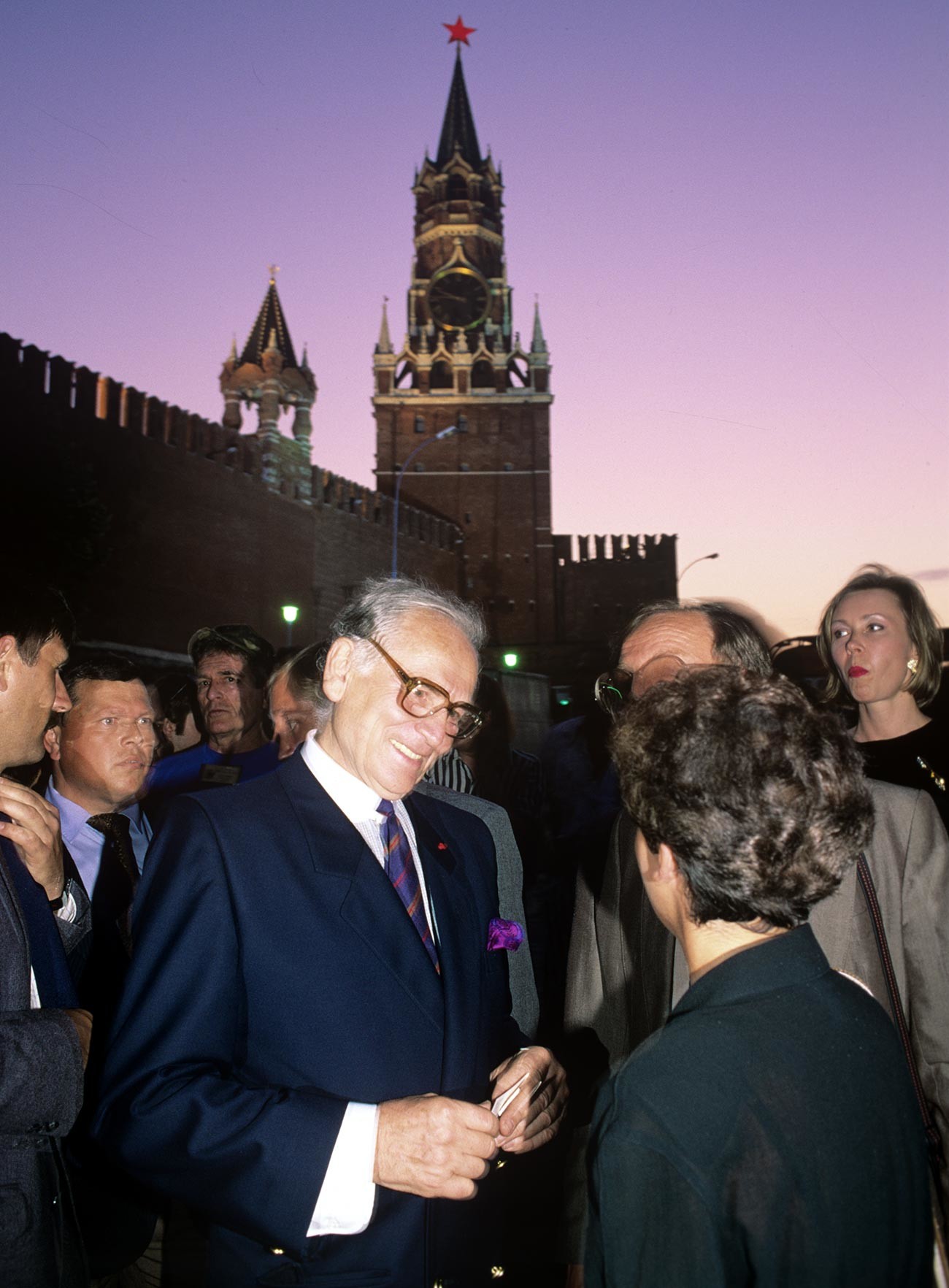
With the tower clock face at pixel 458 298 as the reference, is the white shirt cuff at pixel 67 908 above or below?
below

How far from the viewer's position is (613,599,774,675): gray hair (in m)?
2.21

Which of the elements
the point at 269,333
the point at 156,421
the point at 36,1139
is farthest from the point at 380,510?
the point at 36,1139

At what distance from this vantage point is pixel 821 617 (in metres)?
2.99

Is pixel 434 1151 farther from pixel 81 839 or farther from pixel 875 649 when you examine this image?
pixel 875 649

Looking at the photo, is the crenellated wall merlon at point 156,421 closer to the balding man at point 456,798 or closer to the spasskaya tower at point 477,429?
the spasskaya tower at point 477,429

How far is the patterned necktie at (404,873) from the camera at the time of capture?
5.53 ft

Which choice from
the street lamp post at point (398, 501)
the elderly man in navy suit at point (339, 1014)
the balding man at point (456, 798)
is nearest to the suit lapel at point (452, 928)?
the elderly man in navy suit at point (339, 1014)

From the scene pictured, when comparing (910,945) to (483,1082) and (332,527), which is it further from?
(332,527)

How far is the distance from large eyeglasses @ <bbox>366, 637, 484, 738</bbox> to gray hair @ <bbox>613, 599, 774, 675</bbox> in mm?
632

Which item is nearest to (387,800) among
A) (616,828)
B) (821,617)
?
(616,828)

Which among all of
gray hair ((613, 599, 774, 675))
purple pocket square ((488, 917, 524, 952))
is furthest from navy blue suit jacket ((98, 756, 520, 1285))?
gray hair ((613, 599, 774, 675))

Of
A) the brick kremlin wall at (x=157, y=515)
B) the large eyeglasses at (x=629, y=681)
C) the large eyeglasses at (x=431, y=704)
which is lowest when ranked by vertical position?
the large eyeglasses at (x=431, y=704)

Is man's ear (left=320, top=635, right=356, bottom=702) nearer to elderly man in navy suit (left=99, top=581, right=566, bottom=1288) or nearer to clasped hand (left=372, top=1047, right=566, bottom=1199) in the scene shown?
elderly man in navy suit (left=99, top=581, right=566, bottom=1288)

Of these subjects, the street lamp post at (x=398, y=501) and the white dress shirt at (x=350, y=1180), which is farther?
the street lamp post at (x=398, y=501)
